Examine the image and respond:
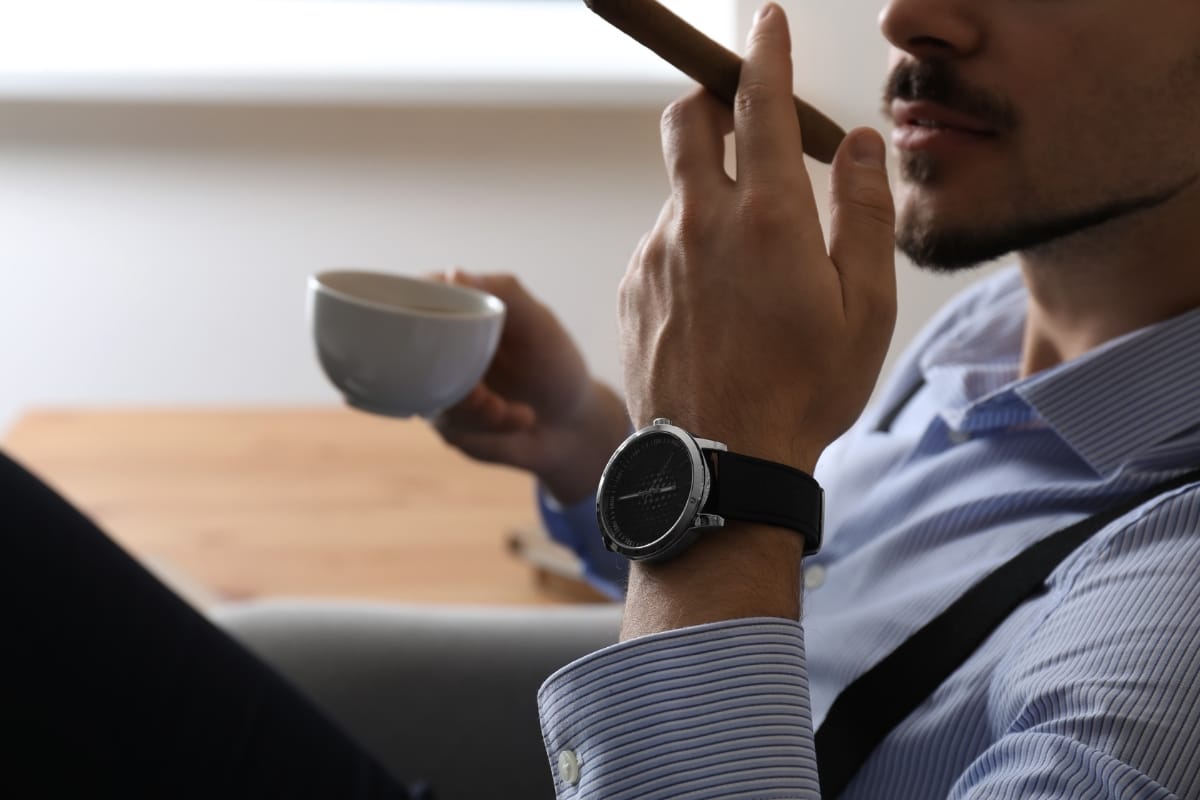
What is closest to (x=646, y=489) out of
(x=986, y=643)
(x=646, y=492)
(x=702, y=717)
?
(x=646, y=492)

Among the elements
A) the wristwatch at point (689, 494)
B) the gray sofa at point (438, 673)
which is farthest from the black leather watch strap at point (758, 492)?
the gray sofa at point (438, 673)

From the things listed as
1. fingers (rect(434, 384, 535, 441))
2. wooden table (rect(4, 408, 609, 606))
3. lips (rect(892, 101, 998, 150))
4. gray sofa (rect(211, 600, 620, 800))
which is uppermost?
lips (rect(892, 101, 998, 150))

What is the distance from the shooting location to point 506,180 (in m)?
2.41

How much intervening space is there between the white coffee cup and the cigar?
0.22 meters

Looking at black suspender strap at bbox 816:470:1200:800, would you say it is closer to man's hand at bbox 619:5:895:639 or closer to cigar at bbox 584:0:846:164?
man's hand at bbox 619:5:895:639

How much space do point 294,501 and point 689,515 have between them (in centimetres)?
67

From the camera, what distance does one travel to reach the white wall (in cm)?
238

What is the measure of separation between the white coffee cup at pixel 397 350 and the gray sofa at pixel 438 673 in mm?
294

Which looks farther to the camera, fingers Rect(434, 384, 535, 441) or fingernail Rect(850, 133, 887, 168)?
fingers Rect(434, 384, 535, 441)

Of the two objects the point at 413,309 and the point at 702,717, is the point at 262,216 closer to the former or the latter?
the point at 413,309

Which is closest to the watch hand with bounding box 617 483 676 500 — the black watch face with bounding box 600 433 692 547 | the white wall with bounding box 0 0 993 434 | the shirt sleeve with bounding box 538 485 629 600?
the black watch face with bounding box 600 433 692 547

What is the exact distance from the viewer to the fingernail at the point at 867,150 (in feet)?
2.14

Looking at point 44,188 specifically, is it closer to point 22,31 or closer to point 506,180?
point 22,31

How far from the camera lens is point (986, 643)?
0.72 m
